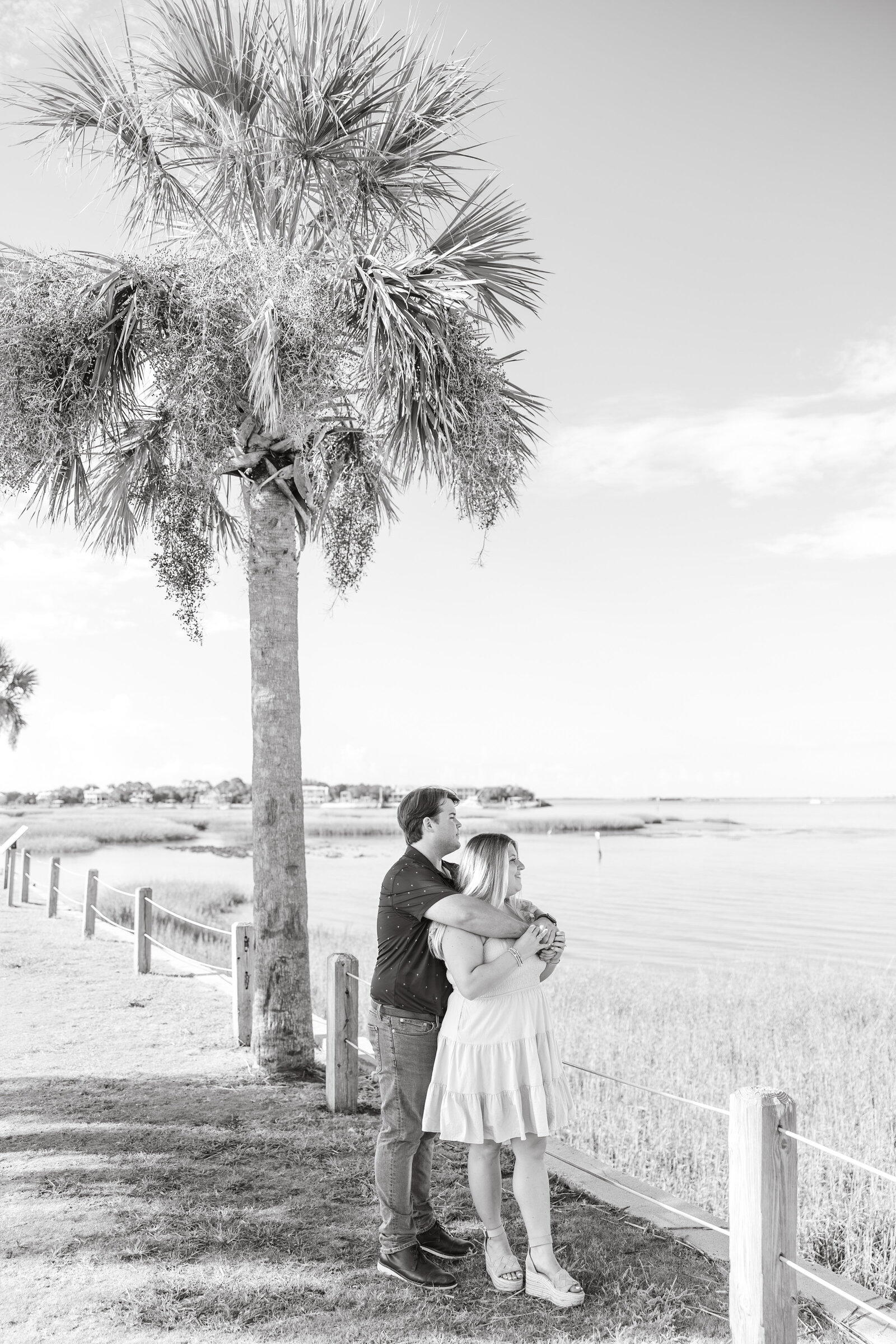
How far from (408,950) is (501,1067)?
0.60m

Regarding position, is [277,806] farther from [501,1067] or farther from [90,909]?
[90,909]

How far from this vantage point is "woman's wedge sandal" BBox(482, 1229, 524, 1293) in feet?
13.6

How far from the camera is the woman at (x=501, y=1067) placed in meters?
3.89

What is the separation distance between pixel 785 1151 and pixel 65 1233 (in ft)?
11.2

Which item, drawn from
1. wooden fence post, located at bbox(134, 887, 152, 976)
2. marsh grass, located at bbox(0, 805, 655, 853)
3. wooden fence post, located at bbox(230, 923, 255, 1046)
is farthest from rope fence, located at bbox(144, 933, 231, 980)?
marsh grass, located at bbox(0, 805, 655, 853)

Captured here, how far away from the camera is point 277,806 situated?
7.49 meters

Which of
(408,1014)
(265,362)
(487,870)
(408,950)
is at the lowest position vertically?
(408,1014)

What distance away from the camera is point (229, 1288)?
4191 millimetres

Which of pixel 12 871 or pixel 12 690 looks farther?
pixel 12 690

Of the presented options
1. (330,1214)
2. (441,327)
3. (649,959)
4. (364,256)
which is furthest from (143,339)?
(649,959)

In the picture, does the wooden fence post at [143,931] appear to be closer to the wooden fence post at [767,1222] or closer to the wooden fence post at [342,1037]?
the wooden fence post at [342,1037]

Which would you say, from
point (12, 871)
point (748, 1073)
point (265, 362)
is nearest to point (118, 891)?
point (12, 871)

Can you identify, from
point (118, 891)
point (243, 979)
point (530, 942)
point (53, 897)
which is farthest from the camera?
point (53, 897)

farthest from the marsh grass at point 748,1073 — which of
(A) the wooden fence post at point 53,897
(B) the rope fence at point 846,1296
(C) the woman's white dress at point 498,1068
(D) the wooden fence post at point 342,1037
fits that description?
(A) the wooden fence post at point 53,897
